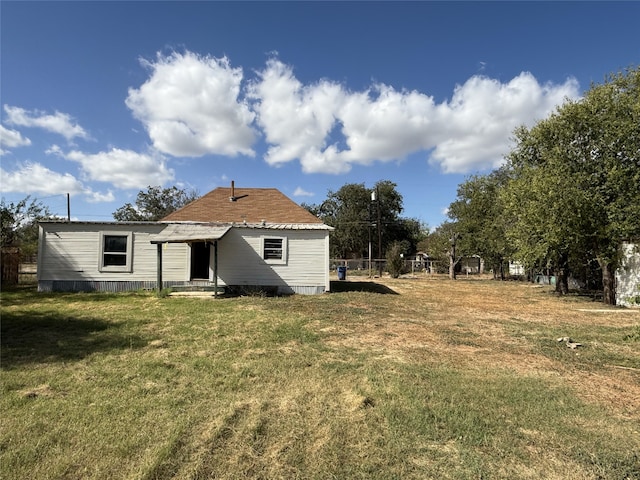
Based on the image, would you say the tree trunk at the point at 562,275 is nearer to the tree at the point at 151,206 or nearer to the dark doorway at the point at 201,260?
the dark doorway at the point at 201,260

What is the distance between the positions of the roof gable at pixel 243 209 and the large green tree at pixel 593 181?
918 cm

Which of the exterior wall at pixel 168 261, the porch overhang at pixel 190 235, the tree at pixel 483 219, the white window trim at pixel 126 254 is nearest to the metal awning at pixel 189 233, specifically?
the porch overhang at pixel 190 235

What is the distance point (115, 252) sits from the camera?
14422 mm

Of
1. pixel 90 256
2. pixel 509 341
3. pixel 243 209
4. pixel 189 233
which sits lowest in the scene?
pixel 509 341

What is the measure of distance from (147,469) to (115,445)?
0.52 m

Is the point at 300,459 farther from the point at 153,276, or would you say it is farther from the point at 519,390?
the point at 153,276

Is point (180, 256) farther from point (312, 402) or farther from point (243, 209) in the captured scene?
point (312, 402)

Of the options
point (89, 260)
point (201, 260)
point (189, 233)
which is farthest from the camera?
point (201, 260)

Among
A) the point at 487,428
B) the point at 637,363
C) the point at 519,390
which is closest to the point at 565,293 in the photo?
the point at 637,363

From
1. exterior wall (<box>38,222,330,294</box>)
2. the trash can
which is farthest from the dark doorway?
the trash can

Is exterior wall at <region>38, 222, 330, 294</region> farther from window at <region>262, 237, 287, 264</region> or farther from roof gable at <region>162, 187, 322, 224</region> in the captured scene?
roof gable at <region>162, 187, 322, 224</region>

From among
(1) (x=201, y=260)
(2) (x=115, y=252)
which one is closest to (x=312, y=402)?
(2) (x=115, y=252)

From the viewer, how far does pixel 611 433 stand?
343cm

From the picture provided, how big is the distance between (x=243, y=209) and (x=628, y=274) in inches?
616
